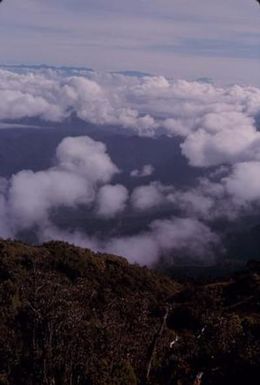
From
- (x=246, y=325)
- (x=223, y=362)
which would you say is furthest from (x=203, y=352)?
(x=246, y=325)

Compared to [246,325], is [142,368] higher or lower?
lower

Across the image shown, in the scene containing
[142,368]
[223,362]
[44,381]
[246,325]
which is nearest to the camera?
[44,381]

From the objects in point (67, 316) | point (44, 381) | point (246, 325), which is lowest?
point (44, 381)

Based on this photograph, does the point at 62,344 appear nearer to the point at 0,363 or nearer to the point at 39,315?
the point at 39,315

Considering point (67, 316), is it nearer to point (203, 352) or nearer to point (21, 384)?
point (21, 384)

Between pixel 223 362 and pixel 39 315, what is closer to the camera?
pixel 39 315

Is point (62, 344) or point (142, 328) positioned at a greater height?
point (142, 328)

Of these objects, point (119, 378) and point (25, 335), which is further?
point (25, 335)

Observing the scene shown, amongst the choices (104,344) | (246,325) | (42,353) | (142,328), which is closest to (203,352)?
(142,328)

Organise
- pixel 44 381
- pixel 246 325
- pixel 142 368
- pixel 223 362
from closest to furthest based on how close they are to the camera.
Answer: pixel 44 381 → pixel 142 368 → pixel 223 362 → pixel 246 325
